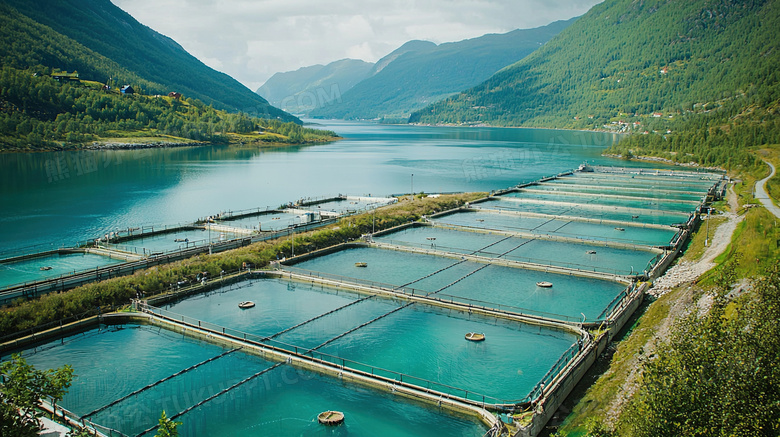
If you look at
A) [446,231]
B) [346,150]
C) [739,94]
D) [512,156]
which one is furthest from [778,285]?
[739,94]

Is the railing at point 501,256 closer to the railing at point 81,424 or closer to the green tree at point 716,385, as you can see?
the green tree at point 716,385

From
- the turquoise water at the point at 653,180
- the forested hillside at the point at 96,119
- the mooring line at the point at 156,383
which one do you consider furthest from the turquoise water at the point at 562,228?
the forested hillside at the point at 96,119

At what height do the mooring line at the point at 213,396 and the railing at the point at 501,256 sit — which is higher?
the railing at the point at 501,256

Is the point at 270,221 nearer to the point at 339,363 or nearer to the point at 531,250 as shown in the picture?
the point at 531,250

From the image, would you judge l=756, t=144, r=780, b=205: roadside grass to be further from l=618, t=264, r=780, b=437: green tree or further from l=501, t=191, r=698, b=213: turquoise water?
l=618, t=264, r=780, b=437: green tree

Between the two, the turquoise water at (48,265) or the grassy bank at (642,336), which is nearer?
the grassy bank at (642,336)

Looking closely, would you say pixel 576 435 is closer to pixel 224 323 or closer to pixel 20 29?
pixel 224 323

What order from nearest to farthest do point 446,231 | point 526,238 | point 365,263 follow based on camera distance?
point 365,263
point 526,238
point 446,231

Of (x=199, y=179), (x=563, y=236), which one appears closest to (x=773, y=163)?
(x=563, y=236)
